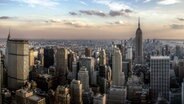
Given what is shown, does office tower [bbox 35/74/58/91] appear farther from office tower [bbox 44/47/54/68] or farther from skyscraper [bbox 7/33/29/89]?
office tower [bbox 44/47/54/68]

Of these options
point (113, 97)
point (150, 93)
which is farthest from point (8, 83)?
point (150, 93)

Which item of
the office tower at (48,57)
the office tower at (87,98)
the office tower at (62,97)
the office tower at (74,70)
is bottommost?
the office tower at (87,98)

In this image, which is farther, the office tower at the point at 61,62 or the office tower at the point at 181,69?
the office tower at the point at 61,62

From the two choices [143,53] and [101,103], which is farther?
[143,53]

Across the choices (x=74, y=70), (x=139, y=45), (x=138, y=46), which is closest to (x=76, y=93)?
(x=74, y=70)

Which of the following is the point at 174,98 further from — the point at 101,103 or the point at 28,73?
the point at 28,73

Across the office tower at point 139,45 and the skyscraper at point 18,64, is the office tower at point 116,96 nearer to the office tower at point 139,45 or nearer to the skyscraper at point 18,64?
the skyscraper at point 18,64

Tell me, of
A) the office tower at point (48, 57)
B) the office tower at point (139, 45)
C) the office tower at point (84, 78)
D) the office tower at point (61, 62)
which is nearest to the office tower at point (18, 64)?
the office tower at point (61, 62)

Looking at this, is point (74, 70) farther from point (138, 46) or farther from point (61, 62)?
point (138, 46)
